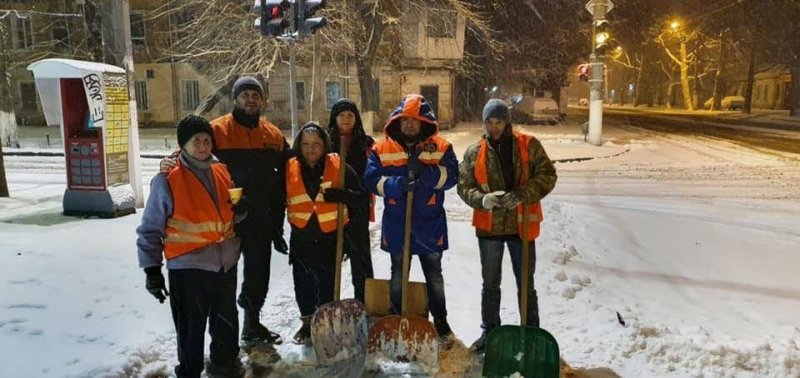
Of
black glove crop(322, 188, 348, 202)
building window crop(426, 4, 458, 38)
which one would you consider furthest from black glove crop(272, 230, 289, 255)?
building window crop(426, 4, 458, 38)

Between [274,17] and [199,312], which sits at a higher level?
[274,17]

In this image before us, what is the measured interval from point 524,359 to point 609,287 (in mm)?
2229

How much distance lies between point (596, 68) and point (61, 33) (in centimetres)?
2682

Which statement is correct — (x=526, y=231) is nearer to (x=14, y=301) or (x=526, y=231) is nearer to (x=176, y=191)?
(x=176, y=191)

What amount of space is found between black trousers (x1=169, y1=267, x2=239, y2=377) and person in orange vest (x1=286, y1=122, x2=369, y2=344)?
1.86 ft

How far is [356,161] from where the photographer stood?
4.57 metres

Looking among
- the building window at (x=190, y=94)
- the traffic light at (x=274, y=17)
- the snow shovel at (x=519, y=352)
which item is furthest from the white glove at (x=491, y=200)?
the building window at (x=190, y=94)

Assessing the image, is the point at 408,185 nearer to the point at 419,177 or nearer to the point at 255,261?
the point at 419,177

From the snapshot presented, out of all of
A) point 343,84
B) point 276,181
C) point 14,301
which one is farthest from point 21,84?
point 276,181

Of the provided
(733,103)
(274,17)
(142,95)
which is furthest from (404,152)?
(733,103)

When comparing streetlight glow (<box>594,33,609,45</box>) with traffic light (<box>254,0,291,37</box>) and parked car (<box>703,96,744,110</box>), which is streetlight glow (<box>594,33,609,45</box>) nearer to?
traffic light (<box>254,0,291,37</box>)

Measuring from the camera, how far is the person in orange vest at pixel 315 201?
13.4ft

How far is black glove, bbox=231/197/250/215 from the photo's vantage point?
3664 millimetres

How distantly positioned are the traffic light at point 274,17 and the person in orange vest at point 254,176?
12.9 feet
